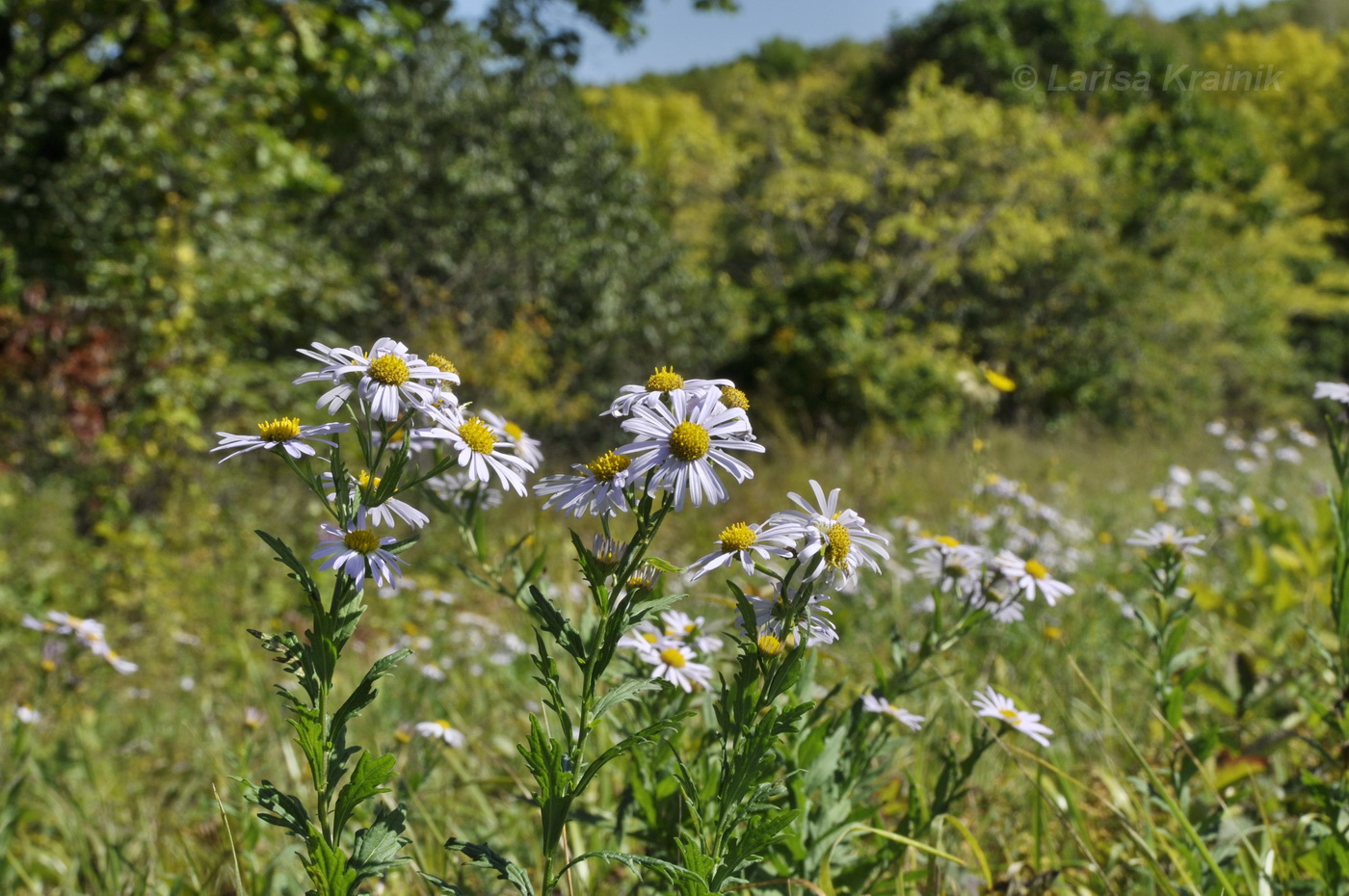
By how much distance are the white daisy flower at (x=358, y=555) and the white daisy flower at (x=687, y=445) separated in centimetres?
28

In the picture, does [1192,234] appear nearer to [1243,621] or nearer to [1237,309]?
[1237,309]

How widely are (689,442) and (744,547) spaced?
14cm

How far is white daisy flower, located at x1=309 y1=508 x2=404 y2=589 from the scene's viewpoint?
3.21 ft

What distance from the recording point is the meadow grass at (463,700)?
1.74m

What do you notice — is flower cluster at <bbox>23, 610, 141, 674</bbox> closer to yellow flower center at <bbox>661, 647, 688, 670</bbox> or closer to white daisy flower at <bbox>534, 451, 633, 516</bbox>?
yellow flower center at <bbox>661, 647, 688, 670</bbox>

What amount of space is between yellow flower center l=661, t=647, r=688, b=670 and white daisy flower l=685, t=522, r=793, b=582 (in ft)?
1.29

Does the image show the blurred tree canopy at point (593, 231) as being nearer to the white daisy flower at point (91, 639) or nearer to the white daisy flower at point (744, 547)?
the white daisy flower at point (744, 547)

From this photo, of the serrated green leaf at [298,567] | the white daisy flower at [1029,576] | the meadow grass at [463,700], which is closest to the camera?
the serrated green leaf at [298,567]

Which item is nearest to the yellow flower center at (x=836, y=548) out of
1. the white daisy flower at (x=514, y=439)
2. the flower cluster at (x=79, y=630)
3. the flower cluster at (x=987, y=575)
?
the white daisy flower at (x=514, y=439)

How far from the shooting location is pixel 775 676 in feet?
3.27

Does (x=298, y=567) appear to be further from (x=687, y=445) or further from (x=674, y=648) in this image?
(x=674, y=648)

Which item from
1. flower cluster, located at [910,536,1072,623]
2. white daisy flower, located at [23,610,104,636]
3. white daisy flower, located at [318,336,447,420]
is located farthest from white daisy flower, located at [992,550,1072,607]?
white daisy flower, located at [23,610,104,636]

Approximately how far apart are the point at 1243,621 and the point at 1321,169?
24273 mm

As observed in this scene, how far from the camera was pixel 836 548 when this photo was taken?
3.32ft
